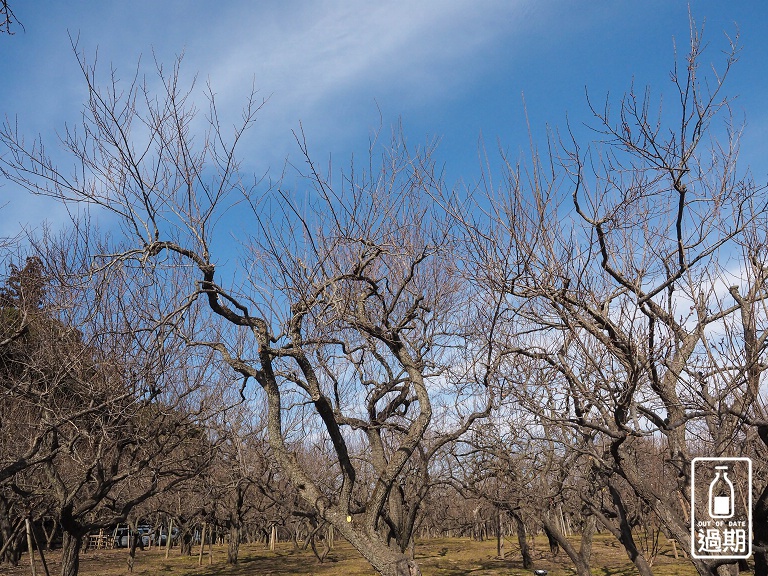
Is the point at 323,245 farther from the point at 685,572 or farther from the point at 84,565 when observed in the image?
the point at 84,565

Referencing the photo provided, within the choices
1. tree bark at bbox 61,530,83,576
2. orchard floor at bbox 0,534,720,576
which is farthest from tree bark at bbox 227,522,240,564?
tree bark at bbox 61,530,83,576

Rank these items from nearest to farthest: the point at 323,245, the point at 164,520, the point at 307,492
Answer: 1. the point at 307,492
2. the point at 323,245
3. the point at 164,520

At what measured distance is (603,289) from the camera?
5484 millimetres

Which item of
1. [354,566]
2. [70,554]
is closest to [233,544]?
[354,566]

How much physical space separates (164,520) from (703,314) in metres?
33.3

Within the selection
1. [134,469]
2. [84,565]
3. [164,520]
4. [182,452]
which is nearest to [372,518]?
[134,469]

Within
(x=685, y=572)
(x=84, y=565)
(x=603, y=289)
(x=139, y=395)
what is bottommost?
(x=84, y=565)
